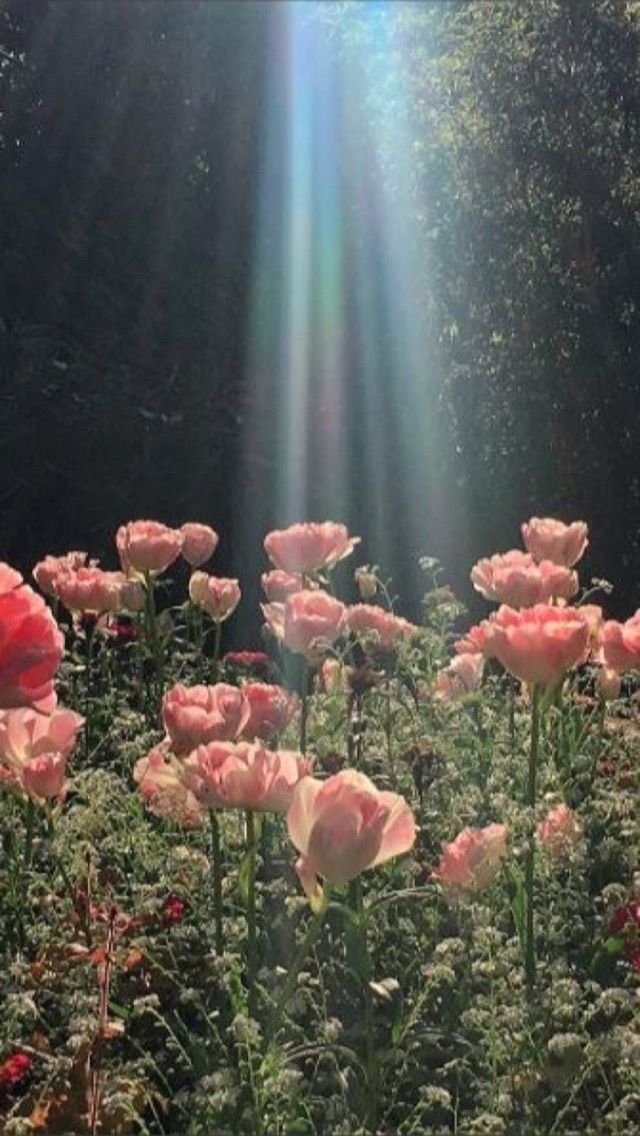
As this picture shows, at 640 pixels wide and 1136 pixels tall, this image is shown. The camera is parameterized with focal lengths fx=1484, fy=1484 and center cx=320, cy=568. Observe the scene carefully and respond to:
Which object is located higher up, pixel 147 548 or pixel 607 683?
pixel 147 548

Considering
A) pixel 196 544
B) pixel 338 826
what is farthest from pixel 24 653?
pixel 196 544

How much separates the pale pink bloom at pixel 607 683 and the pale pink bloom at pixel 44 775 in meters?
0.86

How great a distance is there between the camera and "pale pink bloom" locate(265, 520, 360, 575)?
2.58 meters

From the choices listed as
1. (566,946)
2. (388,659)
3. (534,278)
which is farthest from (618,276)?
(566,946)

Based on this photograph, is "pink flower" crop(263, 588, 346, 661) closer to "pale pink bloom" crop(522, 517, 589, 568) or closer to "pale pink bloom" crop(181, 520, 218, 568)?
"pale pink bloom" crop(522, 517, 589, 568)

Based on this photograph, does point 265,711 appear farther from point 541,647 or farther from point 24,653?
point 24,653

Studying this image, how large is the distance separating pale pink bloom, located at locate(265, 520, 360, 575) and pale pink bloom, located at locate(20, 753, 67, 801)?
81 cm

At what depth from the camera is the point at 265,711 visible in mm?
1865

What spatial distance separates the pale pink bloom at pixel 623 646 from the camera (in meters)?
1.99

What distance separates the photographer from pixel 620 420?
621 cm

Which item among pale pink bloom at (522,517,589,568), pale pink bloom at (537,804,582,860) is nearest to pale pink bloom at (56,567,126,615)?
pale pink bloom at (522,517,589,568)

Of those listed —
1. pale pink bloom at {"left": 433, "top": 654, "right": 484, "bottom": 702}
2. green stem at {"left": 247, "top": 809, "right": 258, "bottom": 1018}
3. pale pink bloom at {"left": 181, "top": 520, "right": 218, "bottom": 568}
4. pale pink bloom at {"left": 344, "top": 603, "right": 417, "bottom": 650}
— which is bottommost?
green stem at {"left": 247, "top": 809, "right": 258, "bottom": 1018}

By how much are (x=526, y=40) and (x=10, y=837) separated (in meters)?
5.67

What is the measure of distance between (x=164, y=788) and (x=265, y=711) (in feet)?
0.52
